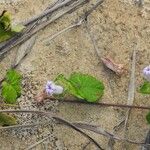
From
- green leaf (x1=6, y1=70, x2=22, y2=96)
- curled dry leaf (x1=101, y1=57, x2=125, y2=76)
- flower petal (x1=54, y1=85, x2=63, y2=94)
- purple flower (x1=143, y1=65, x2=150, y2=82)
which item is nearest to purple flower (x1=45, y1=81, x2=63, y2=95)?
flower petal (x1=54, y1=85, x2=63, y2=94)

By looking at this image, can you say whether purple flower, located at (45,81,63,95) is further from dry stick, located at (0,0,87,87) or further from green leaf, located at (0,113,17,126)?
dry stick, located at (0,0,87,87)

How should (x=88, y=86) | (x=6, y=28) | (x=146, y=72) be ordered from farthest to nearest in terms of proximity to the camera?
(x=6, y=28)
(x=88, y=86)
(x=146, y=72)

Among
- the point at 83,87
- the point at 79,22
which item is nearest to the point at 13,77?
the point at 83,87

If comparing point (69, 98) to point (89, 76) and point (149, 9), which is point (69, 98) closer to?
point (89, 76)

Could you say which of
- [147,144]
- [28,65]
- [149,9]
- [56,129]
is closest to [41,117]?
[56,129]

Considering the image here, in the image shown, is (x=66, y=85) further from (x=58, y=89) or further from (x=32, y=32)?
(x=32, y=32)
